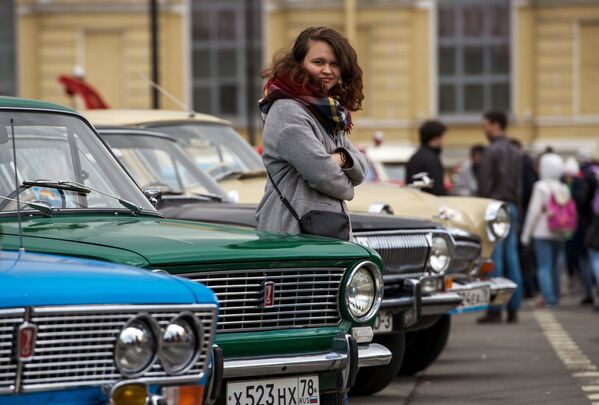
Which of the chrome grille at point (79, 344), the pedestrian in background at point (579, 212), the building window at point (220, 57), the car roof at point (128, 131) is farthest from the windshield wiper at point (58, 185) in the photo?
the building window at point (220, 57)

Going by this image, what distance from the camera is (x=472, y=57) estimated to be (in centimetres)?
4181

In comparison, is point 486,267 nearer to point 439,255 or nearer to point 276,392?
point 439,255

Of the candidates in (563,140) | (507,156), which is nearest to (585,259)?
(507,156)

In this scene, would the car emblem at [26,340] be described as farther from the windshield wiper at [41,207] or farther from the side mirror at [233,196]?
the side mirror at [233,196]

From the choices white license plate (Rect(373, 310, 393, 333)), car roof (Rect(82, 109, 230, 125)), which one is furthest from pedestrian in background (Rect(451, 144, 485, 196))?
white license plate (Rect(373, 310, 393, 333))

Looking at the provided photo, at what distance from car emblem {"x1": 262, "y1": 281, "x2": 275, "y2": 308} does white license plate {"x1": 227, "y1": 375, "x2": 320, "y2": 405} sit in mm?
314

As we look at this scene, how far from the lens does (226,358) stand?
247 inches

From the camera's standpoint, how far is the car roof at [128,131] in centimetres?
1002

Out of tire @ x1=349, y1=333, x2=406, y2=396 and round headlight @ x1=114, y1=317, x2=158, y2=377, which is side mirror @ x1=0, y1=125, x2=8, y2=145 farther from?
tire @ x1=349, y1=333, x2=406, y2=396

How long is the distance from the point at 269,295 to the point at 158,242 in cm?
56

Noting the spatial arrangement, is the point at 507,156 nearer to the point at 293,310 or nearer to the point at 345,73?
the point at 345,73

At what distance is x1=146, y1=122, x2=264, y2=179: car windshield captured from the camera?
11.2m

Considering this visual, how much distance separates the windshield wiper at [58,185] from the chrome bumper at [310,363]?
1053 mm

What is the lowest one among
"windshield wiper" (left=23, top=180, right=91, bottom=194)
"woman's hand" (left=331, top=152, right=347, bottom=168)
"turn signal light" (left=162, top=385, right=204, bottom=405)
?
"turn signal light" (left=162, top=385, right=204, bottom=405)
